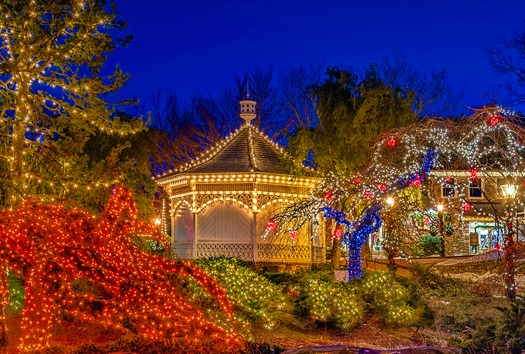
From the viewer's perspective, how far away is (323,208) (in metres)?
18.8

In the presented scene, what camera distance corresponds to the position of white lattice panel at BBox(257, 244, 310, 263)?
76.7 ft

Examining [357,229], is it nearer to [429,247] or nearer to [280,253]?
[280,253]

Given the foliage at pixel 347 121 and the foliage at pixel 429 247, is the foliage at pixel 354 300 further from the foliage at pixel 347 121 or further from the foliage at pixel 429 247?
the foliage at pixel 429 247

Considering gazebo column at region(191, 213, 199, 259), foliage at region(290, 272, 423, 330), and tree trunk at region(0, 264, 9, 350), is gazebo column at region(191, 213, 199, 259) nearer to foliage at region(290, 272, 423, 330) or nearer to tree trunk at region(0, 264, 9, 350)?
foliage at region(290, 272, 423, 330)

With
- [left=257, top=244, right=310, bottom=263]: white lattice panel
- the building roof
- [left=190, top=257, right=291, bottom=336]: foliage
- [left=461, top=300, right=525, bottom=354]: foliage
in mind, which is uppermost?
the building roof

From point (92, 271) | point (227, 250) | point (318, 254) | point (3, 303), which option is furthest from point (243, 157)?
point (3, 303)

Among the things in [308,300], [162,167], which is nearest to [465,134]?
[308,300]

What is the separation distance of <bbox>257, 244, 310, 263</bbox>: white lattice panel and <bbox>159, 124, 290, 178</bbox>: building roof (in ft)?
8.50

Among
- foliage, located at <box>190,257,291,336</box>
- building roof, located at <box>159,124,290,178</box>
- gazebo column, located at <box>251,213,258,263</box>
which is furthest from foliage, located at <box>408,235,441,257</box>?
foliage, located at <box>190,257,291,336</box>

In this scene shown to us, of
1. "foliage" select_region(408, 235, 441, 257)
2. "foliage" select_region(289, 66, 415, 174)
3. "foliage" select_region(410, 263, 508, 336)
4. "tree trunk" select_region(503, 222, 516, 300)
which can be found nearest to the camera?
"foliage" select_region(410, 263, 508, 336)

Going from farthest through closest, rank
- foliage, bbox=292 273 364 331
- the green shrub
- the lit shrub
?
the lit shrub → foliage, bbox=292 273 364 331 → the green shrub

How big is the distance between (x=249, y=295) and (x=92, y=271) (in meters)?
4.12

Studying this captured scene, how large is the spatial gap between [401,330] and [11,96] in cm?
985

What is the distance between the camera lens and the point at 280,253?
23531mm
